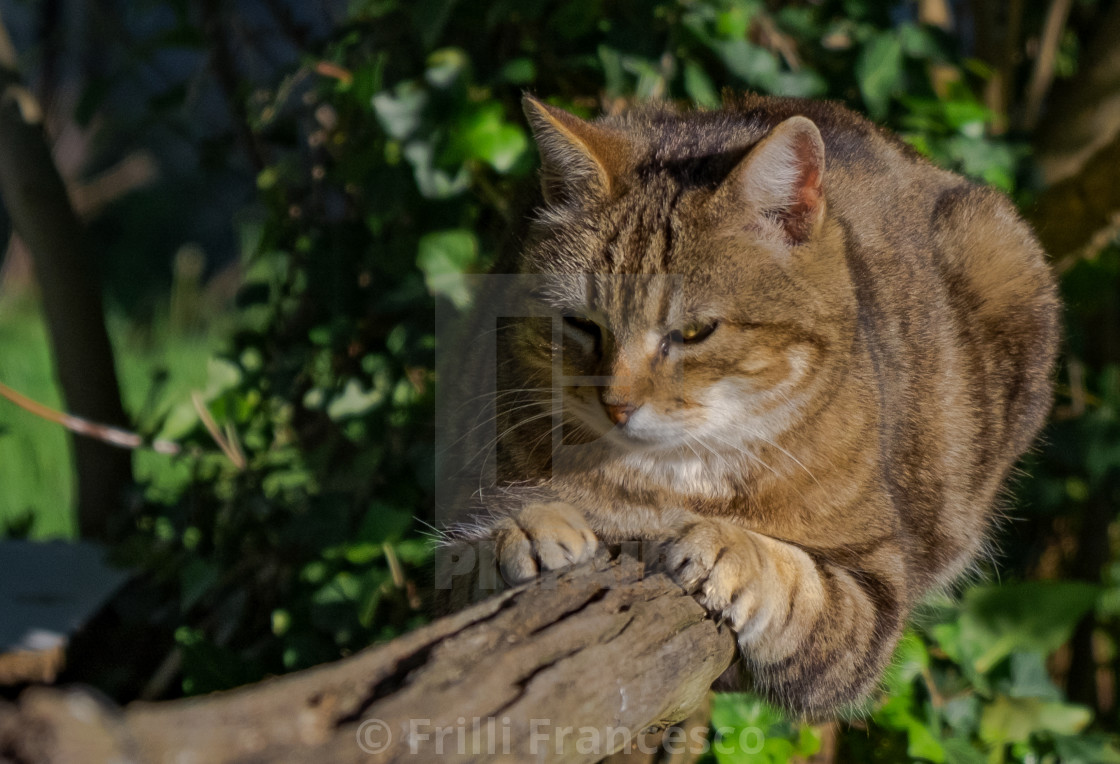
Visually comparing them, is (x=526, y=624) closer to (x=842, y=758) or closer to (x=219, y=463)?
(x=842, y=758)

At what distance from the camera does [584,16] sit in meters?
2.08

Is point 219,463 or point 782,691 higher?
point 782,691

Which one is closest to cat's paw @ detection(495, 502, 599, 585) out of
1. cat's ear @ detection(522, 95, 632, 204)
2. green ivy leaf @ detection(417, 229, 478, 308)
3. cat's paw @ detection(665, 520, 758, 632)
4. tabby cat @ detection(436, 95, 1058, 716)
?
tabby cat @ detection(436, 95, 1058, 716)

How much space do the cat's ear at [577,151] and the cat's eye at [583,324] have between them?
18 centimetres

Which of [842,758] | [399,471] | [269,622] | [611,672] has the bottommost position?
[842,758]

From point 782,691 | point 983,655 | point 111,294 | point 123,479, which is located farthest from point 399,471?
point 111,294

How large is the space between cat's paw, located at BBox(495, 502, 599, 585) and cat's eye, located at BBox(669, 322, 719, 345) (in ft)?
0.93

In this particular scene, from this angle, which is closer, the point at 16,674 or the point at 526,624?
the point at 526,624

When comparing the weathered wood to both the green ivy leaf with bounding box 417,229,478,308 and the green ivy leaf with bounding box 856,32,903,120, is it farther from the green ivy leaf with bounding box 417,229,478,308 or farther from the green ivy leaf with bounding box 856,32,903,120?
the green ivy leaf with bounding box 856,32,903,120

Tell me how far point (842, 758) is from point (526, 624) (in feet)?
5.01

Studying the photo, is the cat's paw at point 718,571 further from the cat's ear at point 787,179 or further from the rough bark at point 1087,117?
the rough bark at point 1087,117

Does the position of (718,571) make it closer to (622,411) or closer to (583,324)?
(622,411)

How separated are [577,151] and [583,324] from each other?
0.80ft

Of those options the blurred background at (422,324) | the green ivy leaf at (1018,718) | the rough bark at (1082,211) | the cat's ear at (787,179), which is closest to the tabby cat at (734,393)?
the cat's ear at (787,179)
